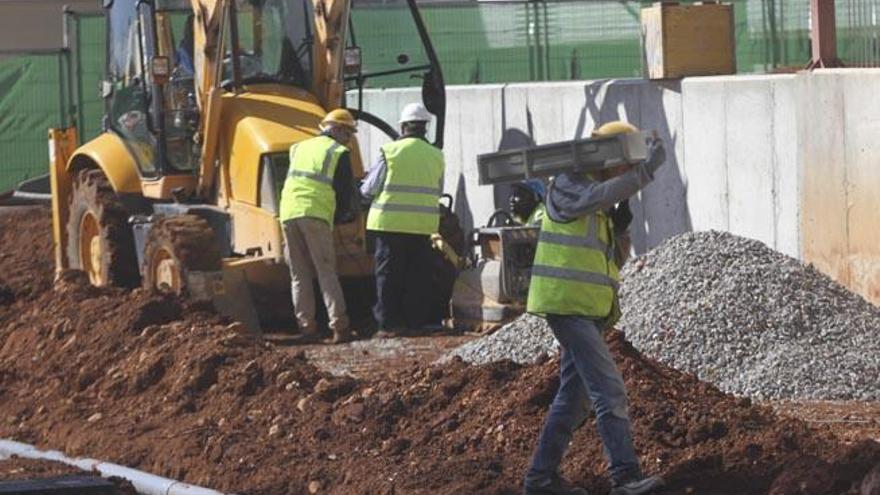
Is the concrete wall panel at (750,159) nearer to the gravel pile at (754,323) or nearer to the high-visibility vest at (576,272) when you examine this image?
the gravel pile at (754,323)

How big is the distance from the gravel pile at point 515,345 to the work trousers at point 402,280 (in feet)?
6.85

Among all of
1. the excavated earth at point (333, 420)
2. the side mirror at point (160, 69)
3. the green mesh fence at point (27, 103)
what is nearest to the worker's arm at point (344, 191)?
the side mirror at point (160, 69)

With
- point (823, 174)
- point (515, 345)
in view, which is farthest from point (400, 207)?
point (823, 174)

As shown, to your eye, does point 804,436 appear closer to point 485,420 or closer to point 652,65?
point 485,420

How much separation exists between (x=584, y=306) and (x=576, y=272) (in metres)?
A: 0.16

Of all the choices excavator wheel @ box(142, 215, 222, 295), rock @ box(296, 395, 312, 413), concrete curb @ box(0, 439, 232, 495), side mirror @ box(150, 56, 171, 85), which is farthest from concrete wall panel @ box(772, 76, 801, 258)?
concrete curb @ box(0, 439, 232, 495)

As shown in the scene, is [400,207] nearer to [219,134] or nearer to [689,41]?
[219,134]

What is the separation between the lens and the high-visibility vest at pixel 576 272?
29.4ft

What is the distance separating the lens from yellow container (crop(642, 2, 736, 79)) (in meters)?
18.1

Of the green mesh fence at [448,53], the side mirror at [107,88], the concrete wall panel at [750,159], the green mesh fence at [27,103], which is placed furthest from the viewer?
the green mesh fence at [27,103]

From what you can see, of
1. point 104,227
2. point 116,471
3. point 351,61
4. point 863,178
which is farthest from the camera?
point 104,227

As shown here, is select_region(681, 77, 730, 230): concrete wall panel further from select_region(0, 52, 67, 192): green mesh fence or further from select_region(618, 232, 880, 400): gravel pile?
select_region(0, 52, 67, 192): green mesh fence

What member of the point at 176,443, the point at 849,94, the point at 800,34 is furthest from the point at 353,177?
the point at 800,34

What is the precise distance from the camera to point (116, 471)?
11.0 m
